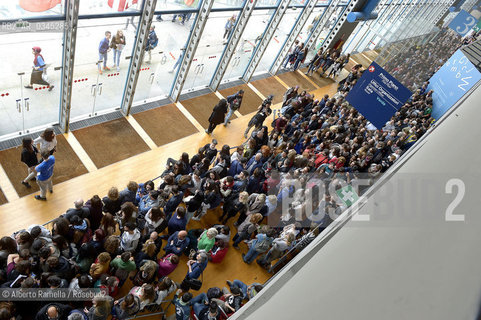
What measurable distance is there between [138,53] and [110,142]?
7.58ft

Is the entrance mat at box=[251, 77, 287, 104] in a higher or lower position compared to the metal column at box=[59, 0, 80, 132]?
lower

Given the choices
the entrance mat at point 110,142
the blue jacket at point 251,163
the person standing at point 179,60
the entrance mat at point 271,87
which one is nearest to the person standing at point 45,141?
the entrance mat at point 110,142

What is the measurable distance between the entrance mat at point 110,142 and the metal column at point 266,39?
5.43 metres

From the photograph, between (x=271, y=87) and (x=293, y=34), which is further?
(x=271, y=87)

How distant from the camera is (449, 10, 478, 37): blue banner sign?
1729 centimetres

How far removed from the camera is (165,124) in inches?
392

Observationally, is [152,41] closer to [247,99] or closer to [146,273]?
[247,99]

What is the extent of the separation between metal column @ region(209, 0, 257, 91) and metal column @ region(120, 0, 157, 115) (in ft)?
10.9

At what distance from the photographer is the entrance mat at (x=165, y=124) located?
375 inches

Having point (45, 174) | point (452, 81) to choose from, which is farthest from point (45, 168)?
point (452, 81)

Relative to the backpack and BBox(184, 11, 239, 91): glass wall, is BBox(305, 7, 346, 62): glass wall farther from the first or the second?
the backpack

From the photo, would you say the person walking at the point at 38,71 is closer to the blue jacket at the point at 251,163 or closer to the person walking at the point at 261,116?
the blue jacket at the point at 251,163

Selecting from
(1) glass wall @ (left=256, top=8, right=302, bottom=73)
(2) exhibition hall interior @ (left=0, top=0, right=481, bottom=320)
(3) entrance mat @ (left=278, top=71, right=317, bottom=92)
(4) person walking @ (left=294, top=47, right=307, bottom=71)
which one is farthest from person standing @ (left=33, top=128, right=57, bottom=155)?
(4) person walking @ (left=294, top=47, right=307, bottom=71)

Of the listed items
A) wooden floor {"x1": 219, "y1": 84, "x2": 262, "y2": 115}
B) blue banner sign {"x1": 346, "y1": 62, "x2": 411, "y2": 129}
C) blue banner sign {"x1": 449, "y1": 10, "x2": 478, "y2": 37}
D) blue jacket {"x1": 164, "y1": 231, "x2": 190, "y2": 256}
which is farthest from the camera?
blue banner sign {"x1": 449, "y1": 10, "x2": 478, "y2": 37}
